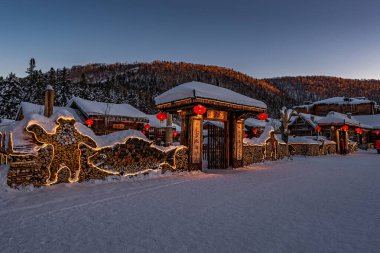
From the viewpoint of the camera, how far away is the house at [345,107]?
1909 inches

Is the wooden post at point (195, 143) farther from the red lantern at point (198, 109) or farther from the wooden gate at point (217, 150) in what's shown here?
the wooden gate at point (217, 150)

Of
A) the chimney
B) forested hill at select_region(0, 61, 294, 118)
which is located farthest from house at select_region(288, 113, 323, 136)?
the chimney

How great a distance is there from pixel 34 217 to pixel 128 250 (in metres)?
2.48

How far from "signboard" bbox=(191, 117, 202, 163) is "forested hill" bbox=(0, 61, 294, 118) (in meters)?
28.7

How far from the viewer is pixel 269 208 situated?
4.98 metres

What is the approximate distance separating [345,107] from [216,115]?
5125 cm

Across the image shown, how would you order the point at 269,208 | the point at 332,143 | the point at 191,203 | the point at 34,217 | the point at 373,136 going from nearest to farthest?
1. the point at 34,217
2. the point at 269,208
3. the point at 191,203
4. the point at 332,143
5. the point at 373,136

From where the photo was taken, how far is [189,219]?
4250 millimetres

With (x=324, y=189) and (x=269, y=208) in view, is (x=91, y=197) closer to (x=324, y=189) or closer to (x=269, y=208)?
(x=269, y=208)

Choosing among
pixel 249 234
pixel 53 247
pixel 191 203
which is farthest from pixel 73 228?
pixel 249 234

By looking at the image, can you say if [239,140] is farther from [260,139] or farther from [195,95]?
[195,95]

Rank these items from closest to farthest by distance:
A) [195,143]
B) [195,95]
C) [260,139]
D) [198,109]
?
[195,95], [198,109], [195,143], [260,139]

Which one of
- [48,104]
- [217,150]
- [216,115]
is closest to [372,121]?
[217,150]

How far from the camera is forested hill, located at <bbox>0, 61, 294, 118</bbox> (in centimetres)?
3778
